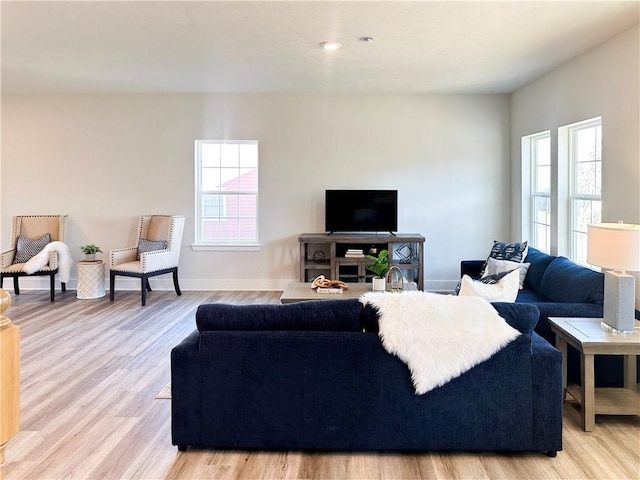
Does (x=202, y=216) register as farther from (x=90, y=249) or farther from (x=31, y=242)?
(x=31, y=242)

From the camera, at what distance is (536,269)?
4750 millimetres

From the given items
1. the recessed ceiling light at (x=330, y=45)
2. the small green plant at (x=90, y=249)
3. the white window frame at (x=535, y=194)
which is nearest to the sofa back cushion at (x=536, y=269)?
the white window frame at (x=535, y=194)

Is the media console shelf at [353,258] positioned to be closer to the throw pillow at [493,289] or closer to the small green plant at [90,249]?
the small green plant at [90,249]

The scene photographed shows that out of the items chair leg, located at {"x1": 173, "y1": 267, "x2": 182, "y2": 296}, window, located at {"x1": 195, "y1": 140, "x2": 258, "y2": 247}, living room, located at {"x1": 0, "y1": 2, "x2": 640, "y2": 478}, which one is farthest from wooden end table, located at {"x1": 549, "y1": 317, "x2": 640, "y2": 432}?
chair leg, located at {"x1": 173, "y1": 267, "x2": 182, "y2": 296}

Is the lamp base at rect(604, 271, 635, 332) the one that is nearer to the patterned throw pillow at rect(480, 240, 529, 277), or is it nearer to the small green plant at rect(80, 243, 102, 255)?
the patterned throw pillow at rect(480, 240, 529, 277)

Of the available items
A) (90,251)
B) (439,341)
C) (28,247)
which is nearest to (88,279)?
(90,251)

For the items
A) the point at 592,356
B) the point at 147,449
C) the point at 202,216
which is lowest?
the point at 147,449

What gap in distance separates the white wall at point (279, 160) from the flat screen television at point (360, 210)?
0.82 feet

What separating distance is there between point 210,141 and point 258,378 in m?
5.03

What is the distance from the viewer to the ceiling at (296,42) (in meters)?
3.65

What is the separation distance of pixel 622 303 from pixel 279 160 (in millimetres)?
4807

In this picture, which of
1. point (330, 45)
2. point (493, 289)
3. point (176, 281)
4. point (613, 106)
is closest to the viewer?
point (493, 289)

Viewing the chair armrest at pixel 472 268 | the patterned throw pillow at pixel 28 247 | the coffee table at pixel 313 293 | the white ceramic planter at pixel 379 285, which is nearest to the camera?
the coffee table at pixel 313 293

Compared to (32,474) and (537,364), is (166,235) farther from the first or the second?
(537,364)
